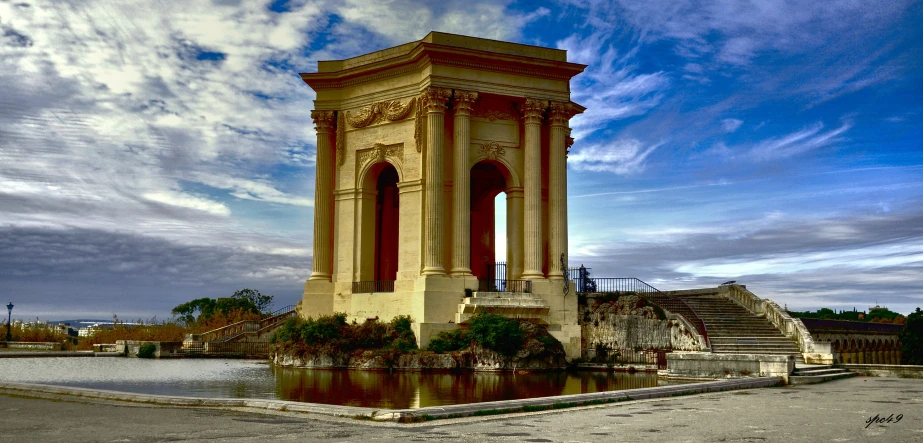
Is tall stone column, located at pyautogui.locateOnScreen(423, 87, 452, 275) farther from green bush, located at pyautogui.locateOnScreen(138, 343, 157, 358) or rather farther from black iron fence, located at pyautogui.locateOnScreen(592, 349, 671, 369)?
green bush, located at pyautogui.locateOnScreen(138, 343, 157, 358)

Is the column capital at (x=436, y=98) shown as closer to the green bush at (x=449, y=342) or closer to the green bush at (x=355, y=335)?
the green bush at (x=355, y=335)

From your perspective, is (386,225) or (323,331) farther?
(386,225)

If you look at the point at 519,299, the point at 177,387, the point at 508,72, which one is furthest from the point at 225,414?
the point at 508,72

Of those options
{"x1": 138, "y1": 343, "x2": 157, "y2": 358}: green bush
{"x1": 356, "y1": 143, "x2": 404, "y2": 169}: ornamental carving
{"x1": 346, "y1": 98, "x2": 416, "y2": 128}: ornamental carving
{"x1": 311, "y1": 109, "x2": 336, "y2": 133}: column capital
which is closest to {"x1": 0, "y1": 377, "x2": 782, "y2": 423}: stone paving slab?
{"x1": 356, "y1": 143, "x2": 404, "y2": 169}: ornamental carving

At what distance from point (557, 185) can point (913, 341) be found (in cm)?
1628

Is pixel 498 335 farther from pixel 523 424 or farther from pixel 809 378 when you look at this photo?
pixel 523 424

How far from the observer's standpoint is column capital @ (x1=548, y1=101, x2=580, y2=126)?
3406 centimetres

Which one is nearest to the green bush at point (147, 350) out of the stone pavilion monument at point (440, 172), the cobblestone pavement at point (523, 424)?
the stone pavilion monument at point (440, 172)

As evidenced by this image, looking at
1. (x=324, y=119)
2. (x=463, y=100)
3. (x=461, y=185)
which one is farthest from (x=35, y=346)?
(x=463, y=100)

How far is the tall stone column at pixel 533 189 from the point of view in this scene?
1292 inches

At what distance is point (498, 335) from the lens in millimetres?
28391

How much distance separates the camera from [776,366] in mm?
21031

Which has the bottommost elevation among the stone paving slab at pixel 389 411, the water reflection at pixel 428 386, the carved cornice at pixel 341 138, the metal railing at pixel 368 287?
the water reflection at pixel 428 386

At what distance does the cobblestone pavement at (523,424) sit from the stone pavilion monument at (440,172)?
16.4m
